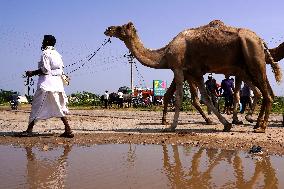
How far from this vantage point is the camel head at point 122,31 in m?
11.1

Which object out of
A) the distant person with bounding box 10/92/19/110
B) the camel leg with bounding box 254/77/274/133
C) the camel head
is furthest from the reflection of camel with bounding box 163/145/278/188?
the distant person with bounding box 10/92/19/110

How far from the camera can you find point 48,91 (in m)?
8.83

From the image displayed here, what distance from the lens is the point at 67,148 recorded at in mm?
7125

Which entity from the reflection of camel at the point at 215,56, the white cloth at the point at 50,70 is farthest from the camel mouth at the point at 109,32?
the white cloth at the point at 50,70

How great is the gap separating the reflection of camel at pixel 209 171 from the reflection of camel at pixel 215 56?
3.91 m

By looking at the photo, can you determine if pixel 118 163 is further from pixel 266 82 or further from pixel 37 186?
pixel 266 82

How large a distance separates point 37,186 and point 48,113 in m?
4.87

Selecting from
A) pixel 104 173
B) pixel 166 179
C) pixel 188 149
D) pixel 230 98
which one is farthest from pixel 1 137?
pixel 230 98

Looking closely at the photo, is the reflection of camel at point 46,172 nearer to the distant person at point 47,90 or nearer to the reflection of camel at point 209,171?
the reflection of camel at point 209,171

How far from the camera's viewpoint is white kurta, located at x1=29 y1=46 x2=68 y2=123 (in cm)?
884

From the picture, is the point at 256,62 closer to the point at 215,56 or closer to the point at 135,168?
the point at 215,56

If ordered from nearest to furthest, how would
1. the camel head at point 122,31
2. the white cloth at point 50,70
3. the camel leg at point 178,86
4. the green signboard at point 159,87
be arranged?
the white cloth at point 50,70
the camel leg at point 178,86
the camel head at point 122,31
the green signboard at point 159,87

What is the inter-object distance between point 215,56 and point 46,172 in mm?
6330

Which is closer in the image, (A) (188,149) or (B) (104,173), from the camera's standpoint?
(B) (104,173)
